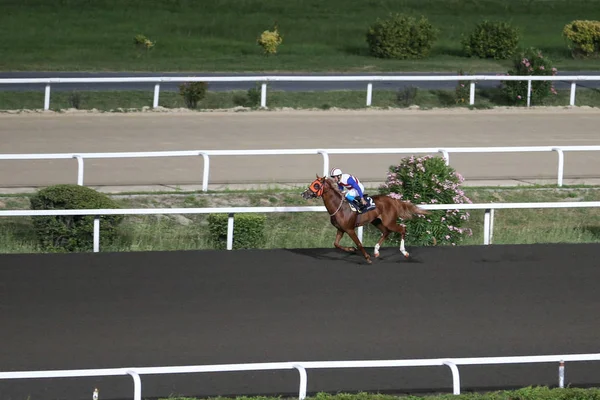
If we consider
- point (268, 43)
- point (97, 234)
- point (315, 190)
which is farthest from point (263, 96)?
point (268, 43)

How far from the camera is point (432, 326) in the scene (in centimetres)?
841

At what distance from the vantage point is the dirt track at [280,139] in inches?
559

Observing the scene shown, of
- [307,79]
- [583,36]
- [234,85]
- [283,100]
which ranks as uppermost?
[583,36]

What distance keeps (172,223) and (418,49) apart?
17.5 metres

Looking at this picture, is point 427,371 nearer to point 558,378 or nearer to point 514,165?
point 558,378

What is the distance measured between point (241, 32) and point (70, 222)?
22.8 metres

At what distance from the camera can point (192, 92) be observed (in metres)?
19.0

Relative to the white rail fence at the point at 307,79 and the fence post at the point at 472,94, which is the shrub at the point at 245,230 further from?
the fence post at the point at 472,94

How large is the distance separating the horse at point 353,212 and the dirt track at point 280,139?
371cm

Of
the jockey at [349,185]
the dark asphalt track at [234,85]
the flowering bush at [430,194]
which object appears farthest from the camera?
the dark asphalt track at [234,85]

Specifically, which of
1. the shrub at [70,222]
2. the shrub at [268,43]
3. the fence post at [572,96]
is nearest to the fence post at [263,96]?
the fence post at [572,96]

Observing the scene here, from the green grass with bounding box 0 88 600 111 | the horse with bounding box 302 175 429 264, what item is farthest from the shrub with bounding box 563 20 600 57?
the horse with bounding box 302 175 429 264

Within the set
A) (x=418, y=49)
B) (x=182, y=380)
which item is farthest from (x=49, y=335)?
(x=418, y=49)

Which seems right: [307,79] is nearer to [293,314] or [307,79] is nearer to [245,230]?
[245,230]
